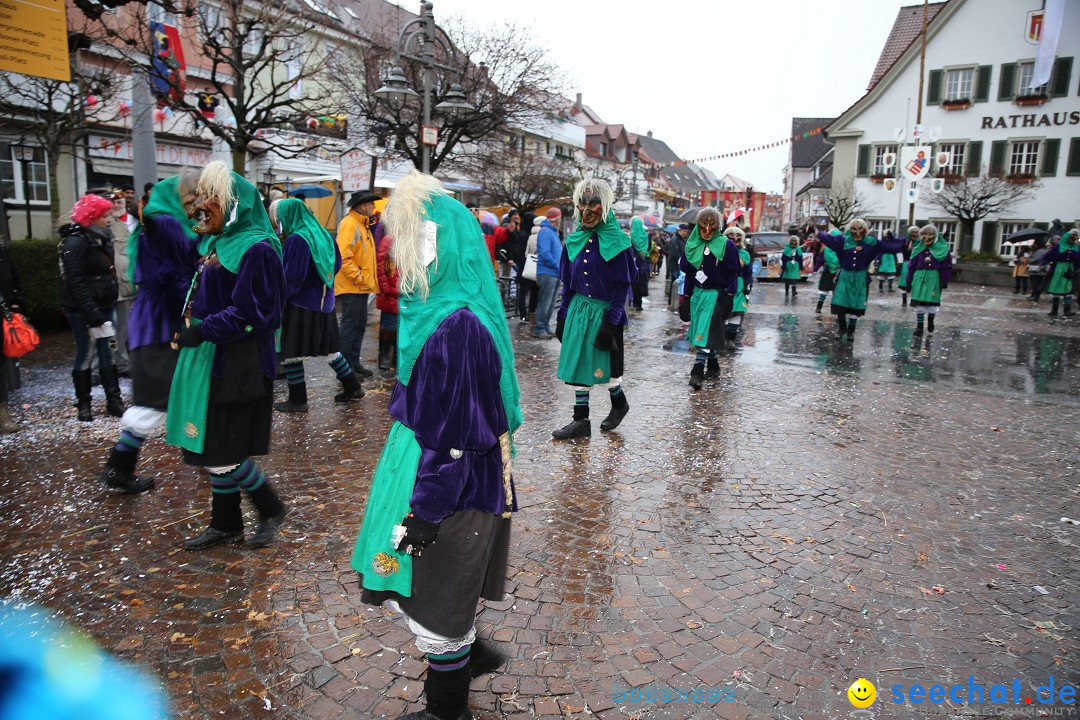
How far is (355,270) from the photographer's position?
7652mm

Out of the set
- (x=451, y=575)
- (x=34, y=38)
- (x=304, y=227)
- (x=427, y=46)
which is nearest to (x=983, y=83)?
(x=427, y=46)

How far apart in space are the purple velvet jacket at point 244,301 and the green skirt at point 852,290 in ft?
34.6

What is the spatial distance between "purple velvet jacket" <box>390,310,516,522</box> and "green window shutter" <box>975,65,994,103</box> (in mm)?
39955

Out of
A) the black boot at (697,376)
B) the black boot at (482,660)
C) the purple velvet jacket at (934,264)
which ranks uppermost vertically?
the purple velvet jacket at (934,264)

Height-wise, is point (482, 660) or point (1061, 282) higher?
point (1061, 282)

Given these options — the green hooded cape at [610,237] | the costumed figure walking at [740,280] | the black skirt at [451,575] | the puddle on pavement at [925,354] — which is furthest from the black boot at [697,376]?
the black skirt at [451,575]

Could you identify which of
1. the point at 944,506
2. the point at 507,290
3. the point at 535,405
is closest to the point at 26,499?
the point at 535,405

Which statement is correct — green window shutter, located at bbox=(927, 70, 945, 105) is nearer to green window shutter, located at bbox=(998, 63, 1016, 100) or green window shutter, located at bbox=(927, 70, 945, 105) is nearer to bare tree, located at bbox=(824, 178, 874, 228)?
green window shutter, located at bbox=(998, 63, 1016, 100)

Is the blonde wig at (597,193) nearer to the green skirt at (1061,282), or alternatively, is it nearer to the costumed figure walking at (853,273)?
the costumed figure walking at (853,273)

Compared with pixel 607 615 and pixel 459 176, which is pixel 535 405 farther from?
pixel 459 176

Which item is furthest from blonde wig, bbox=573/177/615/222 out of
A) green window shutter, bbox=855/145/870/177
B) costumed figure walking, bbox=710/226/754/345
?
green window shutter, bbox=855/145/870/177

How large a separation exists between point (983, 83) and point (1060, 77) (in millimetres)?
3018

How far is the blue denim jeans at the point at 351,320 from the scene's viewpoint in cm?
772

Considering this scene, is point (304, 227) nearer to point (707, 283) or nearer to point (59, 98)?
point (707, 283)
